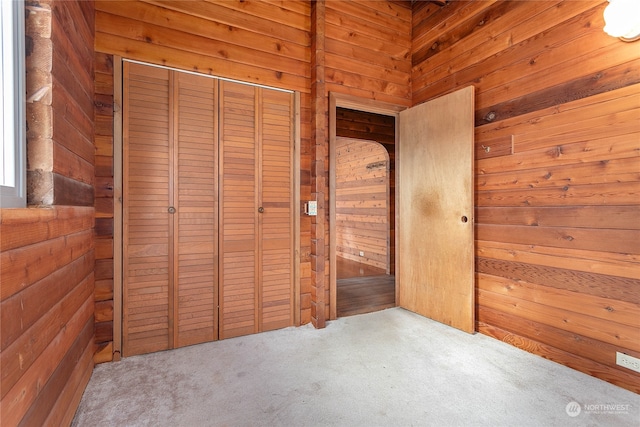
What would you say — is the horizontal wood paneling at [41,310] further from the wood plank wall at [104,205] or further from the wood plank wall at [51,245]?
the wood plank wall at [104,205]

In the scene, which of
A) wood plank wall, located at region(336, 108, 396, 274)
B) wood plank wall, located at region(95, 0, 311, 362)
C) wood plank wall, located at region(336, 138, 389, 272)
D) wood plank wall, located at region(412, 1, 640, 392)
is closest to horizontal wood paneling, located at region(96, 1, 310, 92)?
wood plank wall, located at region(95, 0, 311, 362)

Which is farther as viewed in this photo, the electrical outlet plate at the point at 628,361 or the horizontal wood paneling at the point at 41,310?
the electrical outlet plate at the point at 628,361

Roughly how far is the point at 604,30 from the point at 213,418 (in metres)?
3.03

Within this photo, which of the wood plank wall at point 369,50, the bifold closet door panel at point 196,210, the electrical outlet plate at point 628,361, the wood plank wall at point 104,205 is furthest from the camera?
the wood plank wall at point 369,50

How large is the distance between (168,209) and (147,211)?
0.13m

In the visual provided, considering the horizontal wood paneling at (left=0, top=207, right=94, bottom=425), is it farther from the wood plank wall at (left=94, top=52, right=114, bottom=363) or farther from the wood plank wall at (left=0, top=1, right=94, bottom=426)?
the wood plank wall at (left=94, top=52, right=114, bottom=363)

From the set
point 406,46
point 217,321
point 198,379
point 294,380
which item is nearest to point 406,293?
point 294,380

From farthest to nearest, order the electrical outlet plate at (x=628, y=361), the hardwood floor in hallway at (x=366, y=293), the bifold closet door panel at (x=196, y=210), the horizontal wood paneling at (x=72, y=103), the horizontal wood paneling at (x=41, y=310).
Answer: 1. the hardwood floor in hallway at (x=366, y=293)
2. the bifold closet door panel at (x=196, y=210)
3. the electrical outlet plate at (x=628, y=361)
4. the horizontal wood paneling at (x=72, y=103)
5. the horizontal wood paneling at (x=41, y=310)

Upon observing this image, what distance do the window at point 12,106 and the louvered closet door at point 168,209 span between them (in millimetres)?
996

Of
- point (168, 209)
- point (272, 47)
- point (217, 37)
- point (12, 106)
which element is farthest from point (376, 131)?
point (12, 106)

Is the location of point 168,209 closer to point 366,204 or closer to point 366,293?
point 366,293

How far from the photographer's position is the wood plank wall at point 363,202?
493 cm

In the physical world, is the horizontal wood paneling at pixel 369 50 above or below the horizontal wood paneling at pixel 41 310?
above

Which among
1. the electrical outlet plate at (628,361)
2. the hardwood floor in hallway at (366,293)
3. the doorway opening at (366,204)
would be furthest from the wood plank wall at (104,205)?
the electrical outlet plate at (628,361)
